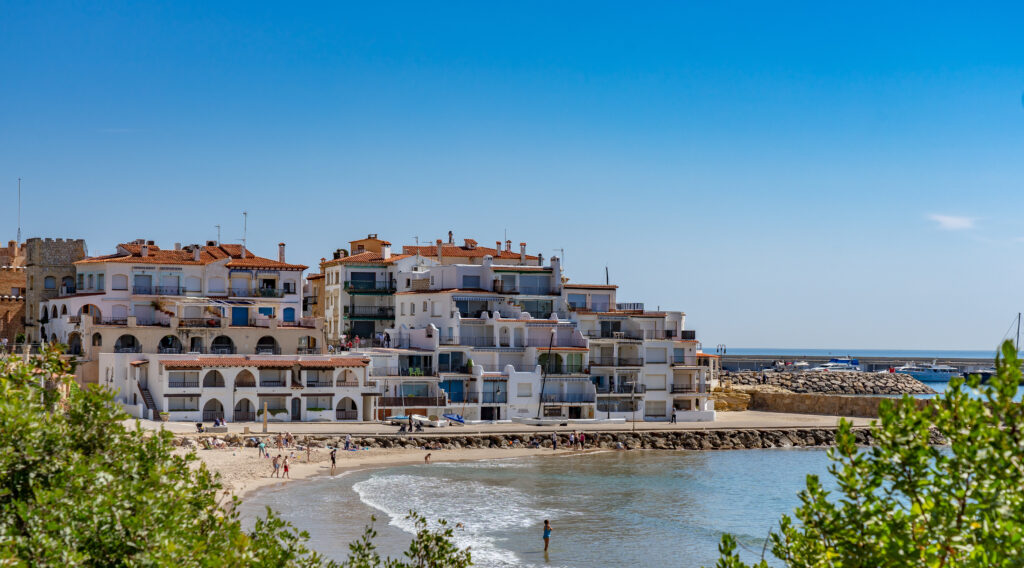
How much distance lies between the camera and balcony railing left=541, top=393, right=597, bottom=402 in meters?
81.1

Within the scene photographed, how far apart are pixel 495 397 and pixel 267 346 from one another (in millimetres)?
17372

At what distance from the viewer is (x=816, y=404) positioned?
104 m

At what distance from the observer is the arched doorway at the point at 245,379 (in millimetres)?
73188

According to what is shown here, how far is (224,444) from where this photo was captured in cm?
6344

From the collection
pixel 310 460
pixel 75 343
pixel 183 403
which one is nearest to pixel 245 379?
pixel 183 403

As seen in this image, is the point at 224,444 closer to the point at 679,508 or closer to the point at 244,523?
the point at 244,523

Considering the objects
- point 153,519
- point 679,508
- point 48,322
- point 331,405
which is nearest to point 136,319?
point 48,322

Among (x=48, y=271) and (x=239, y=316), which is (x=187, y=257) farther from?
(x=48, y=271)

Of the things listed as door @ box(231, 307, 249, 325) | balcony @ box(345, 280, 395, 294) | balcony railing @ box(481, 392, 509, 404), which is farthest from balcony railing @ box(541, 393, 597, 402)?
door @ box(231, 307, 249, 325)

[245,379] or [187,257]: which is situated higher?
[187,257]

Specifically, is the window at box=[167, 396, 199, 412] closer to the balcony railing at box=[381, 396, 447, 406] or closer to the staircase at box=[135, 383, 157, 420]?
the staircase at box=[135, 383, 157, 420]

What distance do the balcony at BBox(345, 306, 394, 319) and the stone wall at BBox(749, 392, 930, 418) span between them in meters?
37.4

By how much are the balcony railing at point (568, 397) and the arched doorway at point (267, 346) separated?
66.2 feet

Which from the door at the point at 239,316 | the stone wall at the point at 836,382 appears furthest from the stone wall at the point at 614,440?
the stone wall at the point at 836,382
